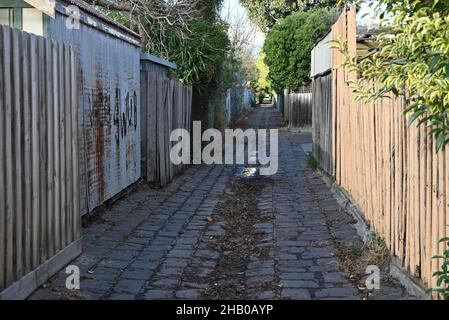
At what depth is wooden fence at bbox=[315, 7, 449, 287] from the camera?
4527 mm

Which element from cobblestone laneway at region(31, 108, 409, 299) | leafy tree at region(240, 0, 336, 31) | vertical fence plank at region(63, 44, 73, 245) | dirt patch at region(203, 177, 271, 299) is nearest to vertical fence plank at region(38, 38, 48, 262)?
cobblestone laneway at region(31, 108, 409, 299)

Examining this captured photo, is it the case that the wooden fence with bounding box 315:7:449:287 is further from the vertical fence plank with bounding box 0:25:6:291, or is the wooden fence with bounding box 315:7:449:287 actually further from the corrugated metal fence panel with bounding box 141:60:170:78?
the corrugated metal fence panel with bounding box 141:60:170:78

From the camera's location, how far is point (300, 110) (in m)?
27.9

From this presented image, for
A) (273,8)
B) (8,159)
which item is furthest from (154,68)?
(273,8)

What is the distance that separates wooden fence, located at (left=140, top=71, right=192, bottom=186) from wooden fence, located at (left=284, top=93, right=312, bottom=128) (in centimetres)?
1563

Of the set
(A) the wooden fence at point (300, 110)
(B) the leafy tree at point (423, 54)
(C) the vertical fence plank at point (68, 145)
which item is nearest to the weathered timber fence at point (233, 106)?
(A) the wooden fence at point (300, 110)

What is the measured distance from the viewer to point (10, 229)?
448 cm

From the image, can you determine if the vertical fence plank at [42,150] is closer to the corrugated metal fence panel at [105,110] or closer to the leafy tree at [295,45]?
the corrugated metal fence panel at [105,110]

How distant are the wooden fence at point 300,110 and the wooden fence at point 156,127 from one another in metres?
15.6

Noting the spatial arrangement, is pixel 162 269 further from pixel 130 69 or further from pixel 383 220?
pixel 130 69

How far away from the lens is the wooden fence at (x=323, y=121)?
11.5 metres

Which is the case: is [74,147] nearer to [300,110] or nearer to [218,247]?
[218,247]
